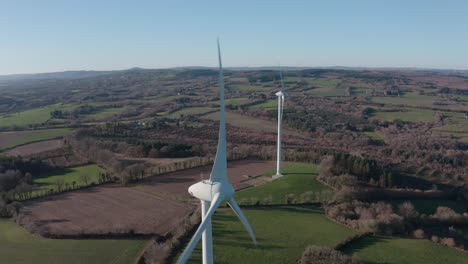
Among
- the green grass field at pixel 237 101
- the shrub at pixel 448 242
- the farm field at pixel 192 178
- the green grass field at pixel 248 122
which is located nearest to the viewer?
the shrub at pixel 448 242

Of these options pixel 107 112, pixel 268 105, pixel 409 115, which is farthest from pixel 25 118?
pixel 409 115

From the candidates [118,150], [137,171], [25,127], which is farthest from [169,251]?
[25,127]

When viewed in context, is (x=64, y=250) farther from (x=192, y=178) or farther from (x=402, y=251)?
(x=402, y=251)

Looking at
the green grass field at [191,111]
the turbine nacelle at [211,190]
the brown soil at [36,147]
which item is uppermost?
the turbine nacelle at [211,190]

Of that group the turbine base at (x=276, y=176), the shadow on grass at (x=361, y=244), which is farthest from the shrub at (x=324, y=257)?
the turbine base at (x=276, y=176)

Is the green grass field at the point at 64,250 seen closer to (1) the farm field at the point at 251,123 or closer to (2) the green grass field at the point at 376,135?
(1) the farm field at the point at 251,123

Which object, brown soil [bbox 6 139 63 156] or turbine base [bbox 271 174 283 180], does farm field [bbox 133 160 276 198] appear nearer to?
turbine base [bbox 271 174 283 180]

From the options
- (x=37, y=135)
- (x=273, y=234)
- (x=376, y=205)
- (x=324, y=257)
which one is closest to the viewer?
(x=324, y=257)
